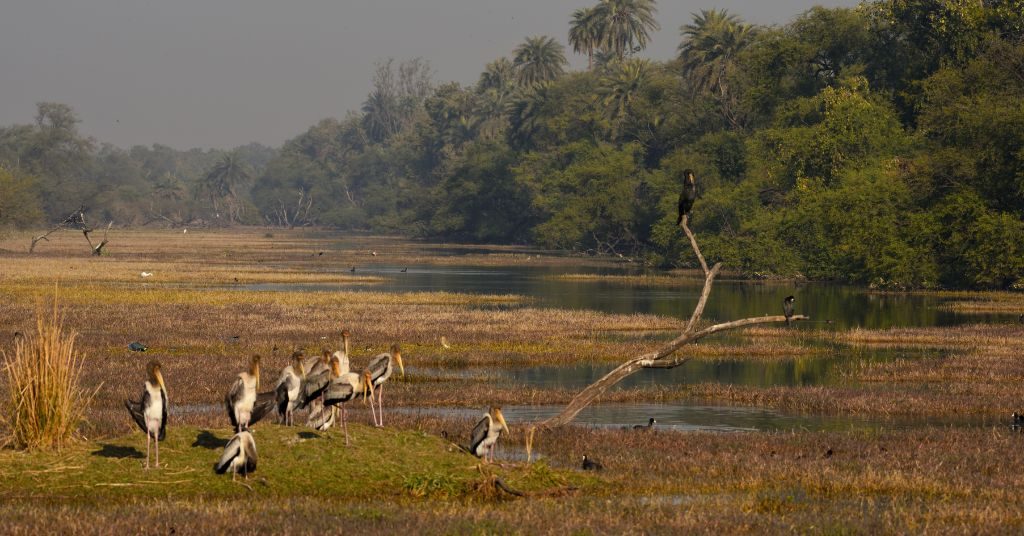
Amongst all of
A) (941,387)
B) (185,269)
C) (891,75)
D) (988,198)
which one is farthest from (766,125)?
(941,387)

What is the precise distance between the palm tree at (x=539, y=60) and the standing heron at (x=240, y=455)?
155 m

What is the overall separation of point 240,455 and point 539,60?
15700cm

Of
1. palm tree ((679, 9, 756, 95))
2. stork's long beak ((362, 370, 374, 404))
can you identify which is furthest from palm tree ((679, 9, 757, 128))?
stork's long beak ((362, 370, 374, 404))

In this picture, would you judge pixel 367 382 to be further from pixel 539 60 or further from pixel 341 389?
pixel 539 60

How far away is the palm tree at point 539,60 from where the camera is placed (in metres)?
169

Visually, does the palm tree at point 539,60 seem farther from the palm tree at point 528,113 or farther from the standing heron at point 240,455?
the standing heron at point 240,455

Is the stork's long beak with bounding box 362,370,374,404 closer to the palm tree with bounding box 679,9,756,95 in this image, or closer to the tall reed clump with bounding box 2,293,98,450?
the tall reed clump with bounding box 2,293,98,450

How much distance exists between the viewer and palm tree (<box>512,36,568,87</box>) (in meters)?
169

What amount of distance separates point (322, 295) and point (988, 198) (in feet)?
111

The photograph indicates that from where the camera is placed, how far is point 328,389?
713 inches

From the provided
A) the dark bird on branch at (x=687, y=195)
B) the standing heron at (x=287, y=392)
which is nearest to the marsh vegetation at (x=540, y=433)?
the standing heron at (x=287, y=392)

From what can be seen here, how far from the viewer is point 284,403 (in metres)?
19.0

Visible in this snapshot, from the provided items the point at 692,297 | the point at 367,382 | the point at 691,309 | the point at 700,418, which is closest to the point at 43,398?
the point at 367,382

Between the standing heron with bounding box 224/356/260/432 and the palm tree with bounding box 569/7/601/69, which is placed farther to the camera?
the palm tree with bounding box 569/7/601/69
